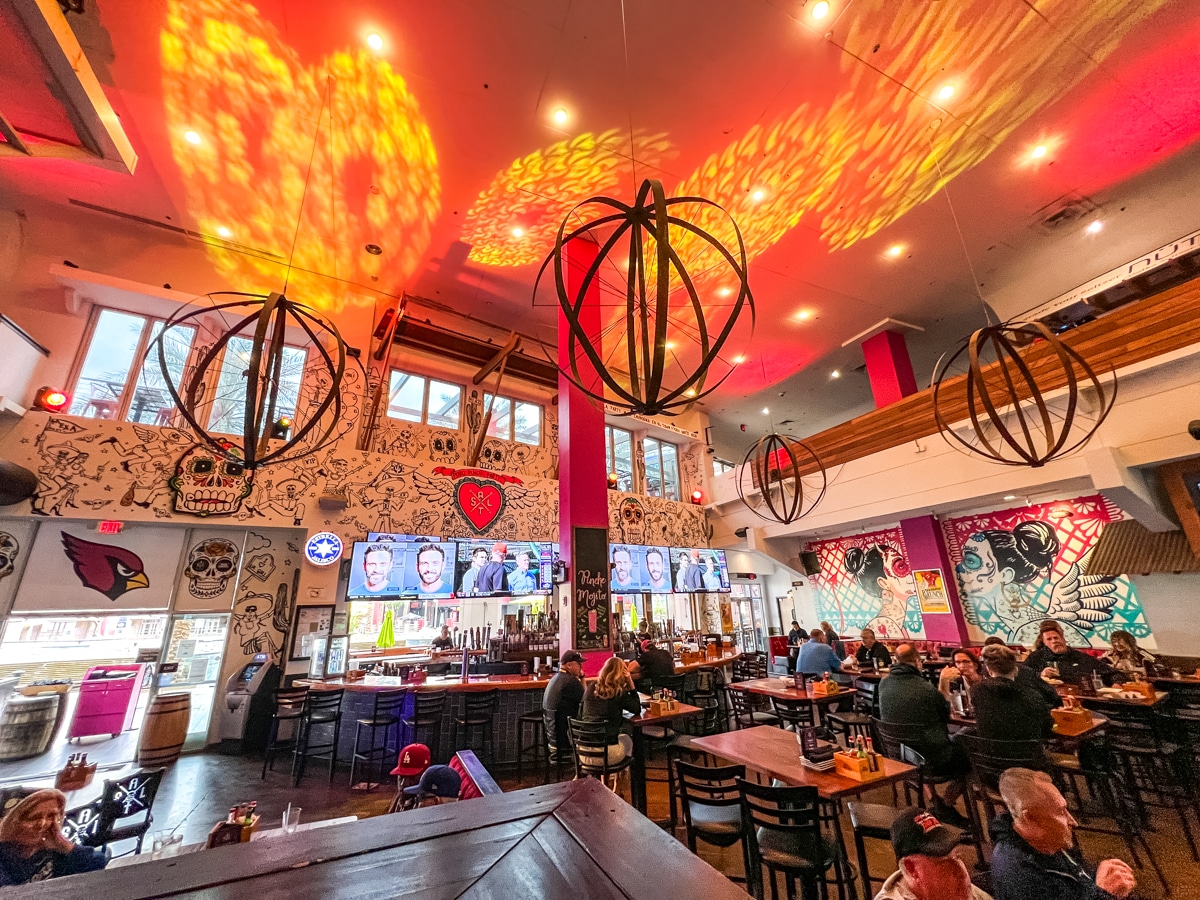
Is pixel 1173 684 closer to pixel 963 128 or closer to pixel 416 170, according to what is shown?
pixel 963 128

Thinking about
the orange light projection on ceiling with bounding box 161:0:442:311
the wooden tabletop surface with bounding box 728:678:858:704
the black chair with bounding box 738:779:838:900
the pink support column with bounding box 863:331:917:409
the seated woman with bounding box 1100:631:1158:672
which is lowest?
the black chair with bounding box 738:779:838:900

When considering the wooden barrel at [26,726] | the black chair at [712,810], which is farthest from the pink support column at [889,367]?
the wooden barrel at [26,726]

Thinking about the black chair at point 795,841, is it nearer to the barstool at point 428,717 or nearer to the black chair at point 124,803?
the black chair at point 124,803

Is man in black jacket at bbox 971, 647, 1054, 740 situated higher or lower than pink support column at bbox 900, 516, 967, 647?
lower

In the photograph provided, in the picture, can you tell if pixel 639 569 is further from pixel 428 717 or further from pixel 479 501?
pixel 428 717

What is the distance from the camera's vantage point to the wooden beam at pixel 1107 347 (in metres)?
5.42

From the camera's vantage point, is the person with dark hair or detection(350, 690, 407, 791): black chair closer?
detection(350, 690, 407, 791): black chair

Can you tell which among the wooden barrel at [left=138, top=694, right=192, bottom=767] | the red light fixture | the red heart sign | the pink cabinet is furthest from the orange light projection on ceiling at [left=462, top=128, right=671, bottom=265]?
the pink cabinet

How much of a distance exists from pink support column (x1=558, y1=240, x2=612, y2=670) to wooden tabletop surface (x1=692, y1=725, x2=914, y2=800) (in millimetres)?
2653

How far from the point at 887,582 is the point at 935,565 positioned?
115 centimetres

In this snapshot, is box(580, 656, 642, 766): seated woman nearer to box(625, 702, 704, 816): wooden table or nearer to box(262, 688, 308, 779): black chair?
box(625, 702, 704, 816): wooden table

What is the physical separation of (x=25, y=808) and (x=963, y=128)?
938cm

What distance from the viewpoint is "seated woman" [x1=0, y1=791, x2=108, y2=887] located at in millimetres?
1869

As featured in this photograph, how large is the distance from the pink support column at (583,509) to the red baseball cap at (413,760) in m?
3.07
